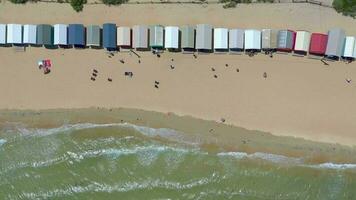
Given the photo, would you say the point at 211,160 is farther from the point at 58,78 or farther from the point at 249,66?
the point at 58,78

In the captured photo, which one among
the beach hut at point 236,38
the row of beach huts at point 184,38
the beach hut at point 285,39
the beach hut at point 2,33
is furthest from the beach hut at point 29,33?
the beach hut at point 285,39

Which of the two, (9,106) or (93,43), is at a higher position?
(93,43)

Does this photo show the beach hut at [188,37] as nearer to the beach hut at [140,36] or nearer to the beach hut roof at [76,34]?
the beach hut at [140,36]

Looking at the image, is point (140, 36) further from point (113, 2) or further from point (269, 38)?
point (269, 38)

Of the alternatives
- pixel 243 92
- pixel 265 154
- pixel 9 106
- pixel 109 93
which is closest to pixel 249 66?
pixel 243 92

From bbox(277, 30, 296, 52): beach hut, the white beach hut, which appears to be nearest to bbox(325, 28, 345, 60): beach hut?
the white beach hut

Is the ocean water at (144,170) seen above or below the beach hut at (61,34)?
below

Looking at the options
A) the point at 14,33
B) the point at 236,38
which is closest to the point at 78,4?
the point at 14,33
